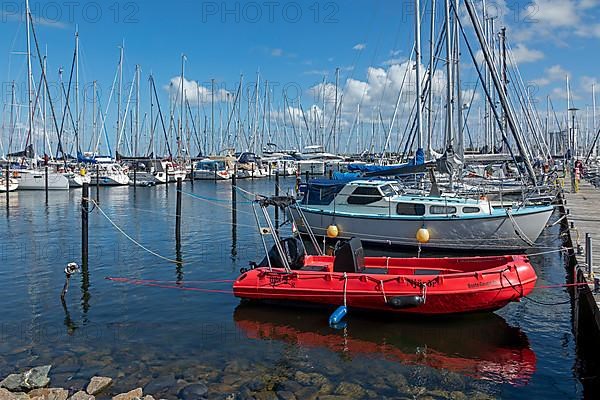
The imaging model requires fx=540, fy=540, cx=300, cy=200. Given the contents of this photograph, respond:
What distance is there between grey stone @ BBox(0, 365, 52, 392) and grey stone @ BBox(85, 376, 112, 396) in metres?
0.75

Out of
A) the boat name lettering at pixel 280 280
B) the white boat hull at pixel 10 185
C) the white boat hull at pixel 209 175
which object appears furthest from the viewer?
the white boat hull at pixel 209 175

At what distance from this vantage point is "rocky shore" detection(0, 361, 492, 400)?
8625 mm

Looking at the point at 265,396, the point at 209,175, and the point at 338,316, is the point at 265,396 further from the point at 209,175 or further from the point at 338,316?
the point at 209,175

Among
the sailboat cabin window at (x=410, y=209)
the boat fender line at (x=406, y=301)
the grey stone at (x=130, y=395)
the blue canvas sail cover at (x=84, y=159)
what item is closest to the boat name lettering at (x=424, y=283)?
the boat fender line at (x=406, y=301)

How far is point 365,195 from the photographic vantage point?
20938 millimetres

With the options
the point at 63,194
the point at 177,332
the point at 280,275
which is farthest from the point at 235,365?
the point at 63,194

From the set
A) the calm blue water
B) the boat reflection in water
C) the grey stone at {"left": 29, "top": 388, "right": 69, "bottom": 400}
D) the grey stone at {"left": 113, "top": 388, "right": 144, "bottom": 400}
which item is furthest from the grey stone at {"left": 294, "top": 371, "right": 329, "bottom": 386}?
the grey stone at {"left": 29, "top": 388, "right": 69, "bottom": 400}

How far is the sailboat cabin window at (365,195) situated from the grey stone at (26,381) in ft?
45.3

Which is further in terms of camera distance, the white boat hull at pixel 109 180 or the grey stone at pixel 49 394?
the white boat hull at pixel 109 180

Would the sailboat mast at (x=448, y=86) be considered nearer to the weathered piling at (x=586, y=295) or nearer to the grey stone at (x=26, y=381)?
the weathered piling at (x=586, y=295)

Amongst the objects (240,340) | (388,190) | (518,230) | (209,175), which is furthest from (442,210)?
(209,175)

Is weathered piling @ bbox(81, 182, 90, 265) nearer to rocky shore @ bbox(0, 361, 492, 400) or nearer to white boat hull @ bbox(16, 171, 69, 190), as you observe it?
rocky shore @ bbox(0, 361, 492, 400)

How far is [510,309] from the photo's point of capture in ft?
42.8

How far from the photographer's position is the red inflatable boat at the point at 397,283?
38.2ft
